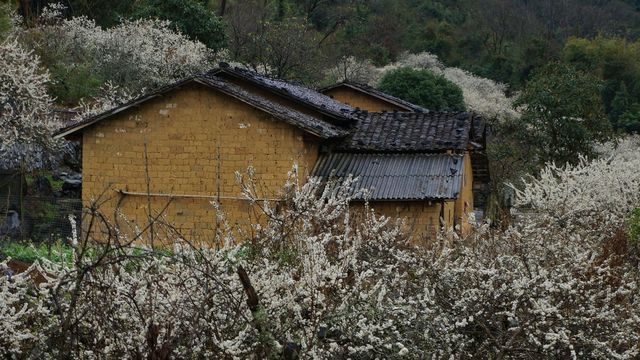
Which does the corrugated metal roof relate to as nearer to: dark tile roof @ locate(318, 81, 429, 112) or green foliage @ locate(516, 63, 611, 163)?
dark tile roof @ locate(318, 81, 429, 112)

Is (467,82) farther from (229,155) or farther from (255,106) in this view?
(255,106)

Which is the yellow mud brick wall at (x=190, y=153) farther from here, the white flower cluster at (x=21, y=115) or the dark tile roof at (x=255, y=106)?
the white flower cluster at (x=21, y=115)

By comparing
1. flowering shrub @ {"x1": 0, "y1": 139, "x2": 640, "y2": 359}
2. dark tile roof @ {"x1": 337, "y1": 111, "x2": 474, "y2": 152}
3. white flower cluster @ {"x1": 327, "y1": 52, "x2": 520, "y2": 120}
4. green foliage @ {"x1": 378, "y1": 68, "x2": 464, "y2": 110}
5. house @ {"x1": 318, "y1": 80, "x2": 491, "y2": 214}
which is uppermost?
white flower cluster @ {"x1": 327, "y1": 52, "x2": 520, "y2": 120}

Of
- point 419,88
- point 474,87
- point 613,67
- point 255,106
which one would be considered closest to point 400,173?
point 255,106

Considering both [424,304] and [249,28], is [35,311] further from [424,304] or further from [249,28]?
[249,28]

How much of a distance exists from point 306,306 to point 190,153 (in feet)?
43.2

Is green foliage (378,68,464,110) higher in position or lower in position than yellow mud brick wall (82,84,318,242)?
higher

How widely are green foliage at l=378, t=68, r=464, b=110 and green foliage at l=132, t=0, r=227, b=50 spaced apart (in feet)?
26.4

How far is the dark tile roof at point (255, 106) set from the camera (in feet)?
57.9

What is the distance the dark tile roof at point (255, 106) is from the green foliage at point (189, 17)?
19.5 m

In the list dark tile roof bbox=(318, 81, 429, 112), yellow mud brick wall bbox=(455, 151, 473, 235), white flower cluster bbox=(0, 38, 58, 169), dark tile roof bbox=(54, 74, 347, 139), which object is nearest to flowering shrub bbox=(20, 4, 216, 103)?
white flower cluster bbox=(0, 38, 58, 169)

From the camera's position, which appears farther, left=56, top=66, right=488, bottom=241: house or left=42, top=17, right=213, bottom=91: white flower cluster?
left=42, top=17, right=213, bottom=91: white flower cluster

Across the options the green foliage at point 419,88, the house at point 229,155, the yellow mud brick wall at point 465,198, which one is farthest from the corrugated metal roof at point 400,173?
the green foliage at point 419,88

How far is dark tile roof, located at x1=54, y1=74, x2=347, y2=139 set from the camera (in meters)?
17.7
